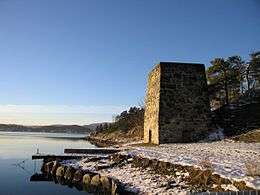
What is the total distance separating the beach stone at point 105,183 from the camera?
1513 centimetres

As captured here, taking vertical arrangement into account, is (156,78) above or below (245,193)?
above

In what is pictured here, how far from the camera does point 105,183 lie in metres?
15.4

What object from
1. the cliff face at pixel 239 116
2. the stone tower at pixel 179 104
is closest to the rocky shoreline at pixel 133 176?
the stone tower at pixel 179 104

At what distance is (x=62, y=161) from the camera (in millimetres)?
22375

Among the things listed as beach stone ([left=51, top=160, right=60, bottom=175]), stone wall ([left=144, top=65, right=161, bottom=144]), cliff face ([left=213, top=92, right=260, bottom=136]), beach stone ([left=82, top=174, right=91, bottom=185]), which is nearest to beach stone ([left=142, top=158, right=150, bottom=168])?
beach stone ([left=82, top=174, right=91, bottom=185])

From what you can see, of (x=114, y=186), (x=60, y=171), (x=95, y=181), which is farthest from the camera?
(x=60, y=171)

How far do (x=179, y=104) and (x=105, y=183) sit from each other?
1347 centimetres

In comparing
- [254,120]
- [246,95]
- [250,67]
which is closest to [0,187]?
[254,120]

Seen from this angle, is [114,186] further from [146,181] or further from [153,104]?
[153,104]

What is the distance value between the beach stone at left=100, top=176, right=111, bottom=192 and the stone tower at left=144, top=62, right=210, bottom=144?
11710 millimetres

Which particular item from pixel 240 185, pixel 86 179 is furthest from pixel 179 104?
pixel 240 185

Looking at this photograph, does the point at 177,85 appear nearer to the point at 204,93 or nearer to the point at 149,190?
the point at 204,93

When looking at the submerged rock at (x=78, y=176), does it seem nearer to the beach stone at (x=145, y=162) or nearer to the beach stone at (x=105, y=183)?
the beach stone at (x=105, y=183)

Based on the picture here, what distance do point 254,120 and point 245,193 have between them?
19950mm
